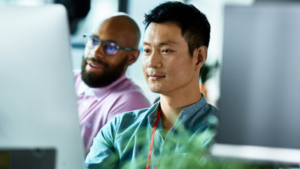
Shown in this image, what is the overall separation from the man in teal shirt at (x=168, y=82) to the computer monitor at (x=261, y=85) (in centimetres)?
63

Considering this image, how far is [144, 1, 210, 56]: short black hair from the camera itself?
1496 millimetres

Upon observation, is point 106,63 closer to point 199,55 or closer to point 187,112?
point 199,55

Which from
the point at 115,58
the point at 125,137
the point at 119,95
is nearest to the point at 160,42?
the point at 125,137

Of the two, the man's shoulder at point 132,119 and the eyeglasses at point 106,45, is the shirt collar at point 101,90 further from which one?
the man's shoulder at point 132,119

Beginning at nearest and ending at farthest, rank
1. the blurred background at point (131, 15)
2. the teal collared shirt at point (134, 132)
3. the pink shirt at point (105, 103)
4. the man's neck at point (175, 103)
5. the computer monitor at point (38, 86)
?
the computer monitor at point (38, 86)
the teal collared shirt at point (134, 132)
the man's neck at point (175, 103)
the pink shirt at point (105, 103)
the blurred background at point (131, 15)

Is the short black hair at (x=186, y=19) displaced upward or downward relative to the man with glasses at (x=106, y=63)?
upward

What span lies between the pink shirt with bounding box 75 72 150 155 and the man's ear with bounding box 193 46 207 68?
425 mm

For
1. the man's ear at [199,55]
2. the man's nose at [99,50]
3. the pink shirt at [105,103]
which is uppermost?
the man's ear at [199,55]

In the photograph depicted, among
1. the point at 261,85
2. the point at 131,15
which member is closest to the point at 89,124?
the point at 261,85

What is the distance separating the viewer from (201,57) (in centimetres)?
154

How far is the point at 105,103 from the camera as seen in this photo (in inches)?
77.7

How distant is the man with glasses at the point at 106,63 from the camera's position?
6.66 feet

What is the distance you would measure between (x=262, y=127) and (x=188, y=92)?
0.73m

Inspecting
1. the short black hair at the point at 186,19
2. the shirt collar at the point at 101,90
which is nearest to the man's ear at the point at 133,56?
the shirt collar at the point at 101,90
